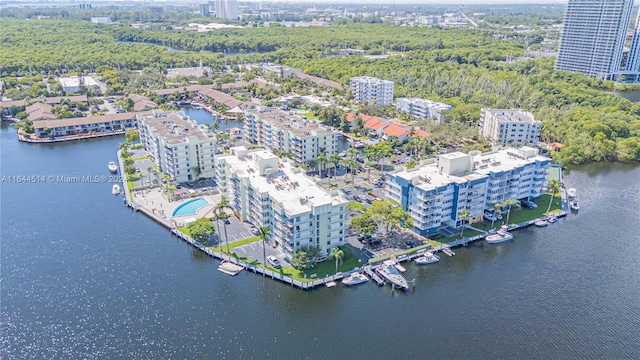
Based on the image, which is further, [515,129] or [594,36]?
[594,36]

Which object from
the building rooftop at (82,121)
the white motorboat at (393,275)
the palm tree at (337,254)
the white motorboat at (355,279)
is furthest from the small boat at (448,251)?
the building rooftop at (82,121)

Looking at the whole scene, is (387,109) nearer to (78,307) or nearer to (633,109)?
(633,109)

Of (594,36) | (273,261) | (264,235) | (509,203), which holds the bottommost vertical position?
(273,261)

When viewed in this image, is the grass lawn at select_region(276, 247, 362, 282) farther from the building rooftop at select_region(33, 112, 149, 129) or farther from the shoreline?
the building rooftop at select_region(33, 112, 149, 129)

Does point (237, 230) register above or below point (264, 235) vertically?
below

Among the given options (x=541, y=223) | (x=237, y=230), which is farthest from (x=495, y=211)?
(x=237, y=230)

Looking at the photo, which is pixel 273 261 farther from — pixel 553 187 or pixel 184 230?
pixel 553 187

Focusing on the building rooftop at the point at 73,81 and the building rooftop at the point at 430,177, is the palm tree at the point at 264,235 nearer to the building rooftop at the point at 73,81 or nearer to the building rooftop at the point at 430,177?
the building rooftop at the point at 430,177

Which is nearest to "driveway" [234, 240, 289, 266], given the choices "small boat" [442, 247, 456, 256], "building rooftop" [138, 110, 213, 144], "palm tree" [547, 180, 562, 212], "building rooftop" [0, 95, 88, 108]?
"small boat" [442, 247, 456, 256]
